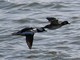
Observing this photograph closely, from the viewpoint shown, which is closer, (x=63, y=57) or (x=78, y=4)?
(x=63, y=57)

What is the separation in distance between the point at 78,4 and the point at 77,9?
2.51 ft

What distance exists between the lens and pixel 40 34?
1177cm

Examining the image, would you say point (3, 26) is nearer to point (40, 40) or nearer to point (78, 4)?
point (40, 40)

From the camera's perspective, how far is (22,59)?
9.64 meters

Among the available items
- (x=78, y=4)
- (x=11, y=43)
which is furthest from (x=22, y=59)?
(x=78, y=4)

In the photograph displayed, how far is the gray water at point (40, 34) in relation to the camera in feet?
32.8

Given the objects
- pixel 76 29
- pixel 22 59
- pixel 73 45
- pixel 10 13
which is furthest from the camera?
pixel 10 13

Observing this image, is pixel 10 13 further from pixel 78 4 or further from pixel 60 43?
pixel 60 43

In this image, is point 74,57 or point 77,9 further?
point 77,9

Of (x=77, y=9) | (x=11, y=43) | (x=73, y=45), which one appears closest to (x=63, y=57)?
(x=73, y=45)

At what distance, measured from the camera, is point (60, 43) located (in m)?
10.8

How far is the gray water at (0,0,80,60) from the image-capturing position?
998 cm

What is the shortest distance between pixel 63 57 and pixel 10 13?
4.93 m

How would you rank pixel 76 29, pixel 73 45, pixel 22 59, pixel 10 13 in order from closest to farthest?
pixel 22 59 → pixel 73 45 → pixel 76 29 → pixel 10 13
